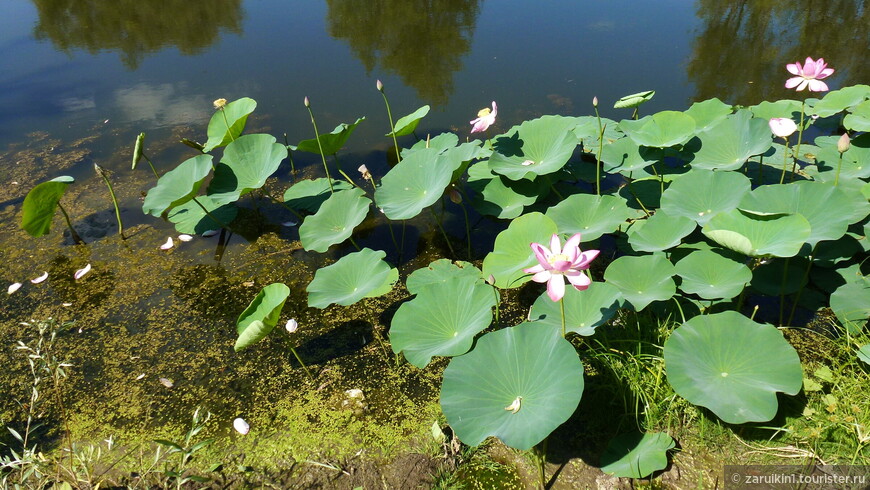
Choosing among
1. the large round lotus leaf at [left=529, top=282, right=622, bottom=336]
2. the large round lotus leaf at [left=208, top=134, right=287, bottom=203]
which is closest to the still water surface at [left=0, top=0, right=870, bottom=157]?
the large round lotus leaf at [left=208, top=134, right=287, bottom=203]

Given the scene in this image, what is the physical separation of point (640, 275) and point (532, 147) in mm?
843

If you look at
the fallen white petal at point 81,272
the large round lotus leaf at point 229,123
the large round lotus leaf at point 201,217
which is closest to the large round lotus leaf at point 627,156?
the large round lotus leaf at point 229,123

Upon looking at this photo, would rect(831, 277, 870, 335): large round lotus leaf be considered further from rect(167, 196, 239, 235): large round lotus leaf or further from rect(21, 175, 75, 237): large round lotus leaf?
rect(21, 175, 75, 237): large round lotus leaf

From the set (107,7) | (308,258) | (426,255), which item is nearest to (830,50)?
(426,255)

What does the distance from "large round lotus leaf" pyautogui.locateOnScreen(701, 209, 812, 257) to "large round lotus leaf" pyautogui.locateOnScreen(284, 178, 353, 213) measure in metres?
1.68

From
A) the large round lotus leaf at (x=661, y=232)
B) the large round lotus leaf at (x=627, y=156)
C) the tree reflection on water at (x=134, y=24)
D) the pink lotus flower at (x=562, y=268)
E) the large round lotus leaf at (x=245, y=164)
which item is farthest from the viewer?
the tree reflection on water at (x=134, y=24)

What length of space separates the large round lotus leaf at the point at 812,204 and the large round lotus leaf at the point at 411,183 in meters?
1.13

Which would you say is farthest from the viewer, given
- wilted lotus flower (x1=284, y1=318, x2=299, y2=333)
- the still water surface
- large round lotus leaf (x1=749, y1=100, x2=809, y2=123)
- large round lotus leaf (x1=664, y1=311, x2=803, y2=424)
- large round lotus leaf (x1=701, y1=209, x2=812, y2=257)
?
the still water surface

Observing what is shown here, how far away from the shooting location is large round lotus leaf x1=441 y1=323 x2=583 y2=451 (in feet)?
4.67

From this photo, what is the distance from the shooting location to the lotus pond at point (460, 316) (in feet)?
5.14

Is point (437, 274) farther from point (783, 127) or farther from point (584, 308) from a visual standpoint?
point (783, 127)

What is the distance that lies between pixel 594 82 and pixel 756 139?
178cm

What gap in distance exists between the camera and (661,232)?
2.06m

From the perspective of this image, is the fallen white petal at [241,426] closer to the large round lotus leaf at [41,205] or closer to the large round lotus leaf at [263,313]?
the large round lotus leaf at [263,313]
